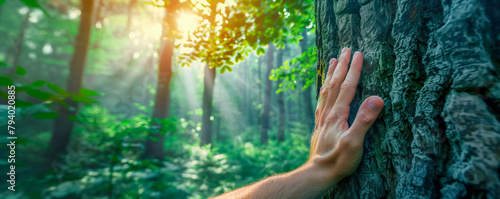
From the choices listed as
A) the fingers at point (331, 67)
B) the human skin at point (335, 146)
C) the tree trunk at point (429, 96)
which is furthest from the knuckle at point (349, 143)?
the fingers at point (331, 67)

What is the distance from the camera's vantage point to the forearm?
1.12 meters

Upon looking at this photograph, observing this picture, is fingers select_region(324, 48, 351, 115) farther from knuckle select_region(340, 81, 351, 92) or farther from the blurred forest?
the blurred forest

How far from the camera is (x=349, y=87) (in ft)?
3.76

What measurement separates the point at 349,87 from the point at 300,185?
2.11 ft

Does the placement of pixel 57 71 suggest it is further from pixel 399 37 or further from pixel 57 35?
pixel 399 37

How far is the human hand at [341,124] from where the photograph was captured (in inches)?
40.7

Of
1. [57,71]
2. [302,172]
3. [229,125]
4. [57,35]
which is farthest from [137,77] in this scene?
[302,172]

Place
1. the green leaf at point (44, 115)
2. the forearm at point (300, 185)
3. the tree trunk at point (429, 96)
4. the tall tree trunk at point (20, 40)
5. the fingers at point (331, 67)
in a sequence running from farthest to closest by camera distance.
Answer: the tall tree trunk at point (20, 40)
the green leaf at point (44, 115)
the fingers at point (331, 67)
the forearm at point (300, 185)
the tree trunk at point (429, 96)

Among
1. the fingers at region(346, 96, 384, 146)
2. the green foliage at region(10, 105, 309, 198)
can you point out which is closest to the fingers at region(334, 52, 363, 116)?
the fingers at region(346, 96, 384, 146)

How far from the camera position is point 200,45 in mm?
2719

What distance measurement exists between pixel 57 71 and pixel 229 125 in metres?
26.1

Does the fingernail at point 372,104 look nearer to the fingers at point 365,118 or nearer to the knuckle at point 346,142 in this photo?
the fingers at point 365,118

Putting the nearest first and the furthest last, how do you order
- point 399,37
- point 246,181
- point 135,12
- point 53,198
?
point 399,37 → point 53,198 → point 246,181 → point 135,12

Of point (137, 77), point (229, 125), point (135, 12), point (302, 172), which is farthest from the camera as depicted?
point (229, 125)
